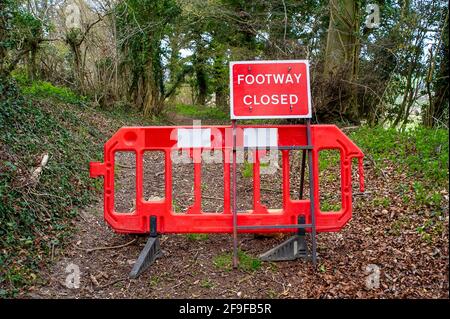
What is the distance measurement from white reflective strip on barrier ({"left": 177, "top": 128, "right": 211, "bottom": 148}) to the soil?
121cm

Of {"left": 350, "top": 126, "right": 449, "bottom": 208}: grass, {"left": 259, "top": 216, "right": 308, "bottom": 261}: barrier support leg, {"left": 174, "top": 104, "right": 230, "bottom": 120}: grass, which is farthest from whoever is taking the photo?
{"left": 174, "top": 104, "right": 230, "bottom": 120}: grass

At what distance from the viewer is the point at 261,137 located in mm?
4832

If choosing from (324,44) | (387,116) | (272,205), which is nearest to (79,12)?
(324,44)

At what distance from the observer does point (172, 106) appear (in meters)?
A: 22.3

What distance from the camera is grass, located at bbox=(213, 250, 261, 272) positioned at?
464 cm

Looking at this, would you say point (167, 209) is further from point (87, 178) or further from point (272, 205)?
point (87, 178)

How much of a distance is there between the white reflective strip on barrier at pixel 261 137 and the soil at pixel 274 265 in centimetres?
121

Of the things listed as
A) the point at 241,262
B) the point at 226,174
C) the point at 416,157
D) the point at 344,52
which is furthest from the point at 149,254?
the point at 344,52

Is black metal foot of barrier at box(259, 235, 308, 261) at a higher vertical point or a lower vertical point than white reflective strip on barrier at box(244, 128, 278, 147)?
lower

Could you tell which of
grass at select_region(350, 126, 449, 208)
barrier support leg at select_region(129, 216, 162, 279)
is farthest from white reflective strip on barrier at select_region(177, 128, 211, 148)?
grass at select_region(350, 126, 449, 208)

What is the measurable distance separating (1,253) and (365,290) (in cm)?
349

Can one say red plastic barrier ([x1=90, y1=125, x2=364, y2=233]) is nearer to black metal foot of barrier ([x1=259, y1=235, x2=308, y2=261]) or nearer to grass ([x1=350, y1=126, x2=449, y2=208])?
black metal foot of barrier ([x1=259, y1=235, x2=308, y2=261])

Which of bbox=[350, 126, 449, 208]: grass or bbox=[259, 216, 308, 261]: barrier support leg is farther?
bbox=[350, 126, 449, 208]: grass
